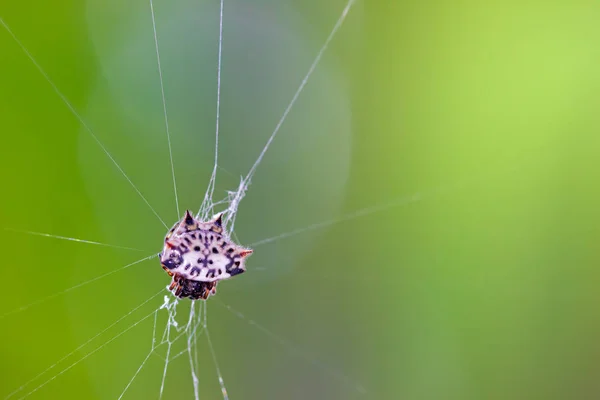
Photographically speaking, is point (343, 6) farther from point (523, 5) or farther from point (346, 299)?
point (346, 299)

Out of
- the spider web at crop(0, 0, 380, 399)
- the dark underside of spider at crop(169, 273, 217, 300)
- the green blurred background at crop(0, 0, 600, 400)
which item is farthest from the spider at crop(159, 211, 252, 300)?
the green blurred background at crop(0, 0, 600, 400)

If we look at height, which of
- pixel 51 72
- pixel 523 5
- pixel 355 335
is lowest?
pixel 355 335

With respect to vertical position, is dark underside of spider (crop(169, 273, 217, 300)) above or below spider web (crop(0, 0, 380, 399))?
below

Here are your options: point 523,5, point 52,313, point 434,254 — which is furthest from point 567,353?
point 52,313

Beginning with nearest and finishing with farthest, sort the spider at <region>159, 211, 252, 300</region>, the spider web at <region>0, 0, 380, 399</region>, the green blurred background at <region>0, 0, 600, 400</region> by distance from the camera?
the spider at <region>159, 211, 252, 300</region>
the spider web at <region>0, 0, 380, 399</region>
the green blurred background at <region>0, 0, 600, 400</region>

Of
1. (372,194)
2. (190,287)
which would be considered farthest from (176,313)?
(372,194)

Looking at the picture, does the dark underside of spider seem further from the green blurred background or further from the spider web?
the green blurred background

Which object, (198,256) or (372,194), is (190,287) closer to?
(198,256)
